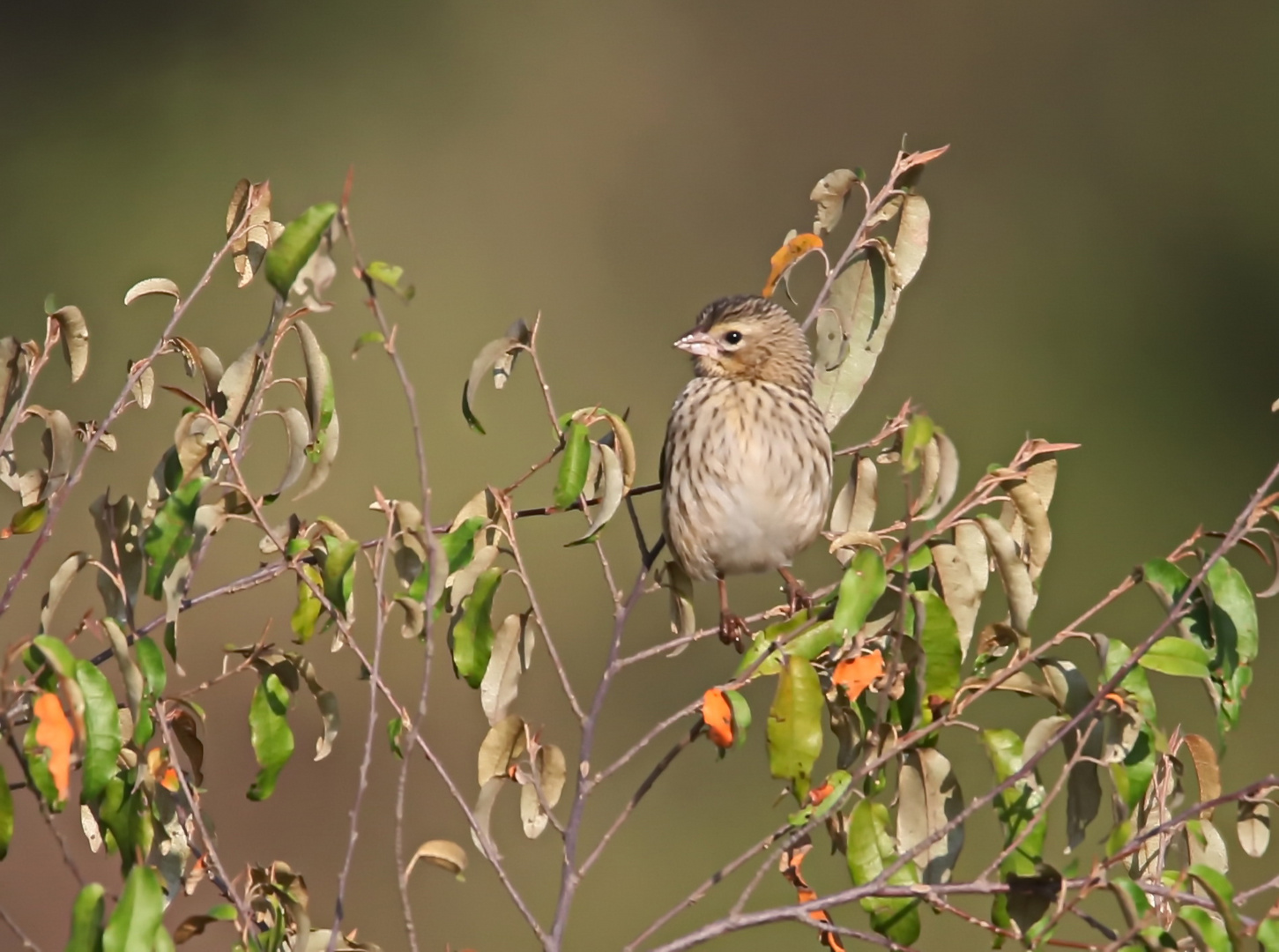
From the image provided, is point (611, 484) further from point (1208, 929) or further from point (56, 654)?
point (1208, 929)

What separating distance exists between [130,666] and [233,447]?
51 centimetres

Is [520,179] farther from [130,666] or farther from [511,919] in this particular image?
[130,666]

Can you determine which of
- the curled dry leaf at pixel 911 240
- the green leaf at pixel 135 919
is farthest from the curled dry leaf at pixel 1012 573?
the green leaf at pixel 135 919

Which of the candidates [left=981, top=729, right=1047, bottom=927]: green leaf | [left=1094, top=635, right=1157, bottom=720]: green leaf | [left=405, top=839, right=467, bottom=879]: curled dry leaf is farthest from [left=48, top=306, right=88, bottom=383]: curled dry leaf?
[left=1094, top=635, right=1157, bottom=720]: green leaf

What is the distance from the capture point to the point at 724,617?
12.8 ft

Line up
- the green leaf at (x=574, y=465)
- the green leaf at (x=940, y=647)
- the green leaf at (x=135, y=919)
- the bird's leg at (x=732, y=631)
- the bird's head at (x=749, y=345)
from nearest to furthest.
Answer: the green leaf at (x=135, y=919)
the green leaf at (x=940, y=647)
the green leaf at (x=574, y=465)
the bird's leg at (x=732, y=631)
the bird's head at (x=749, y=345)

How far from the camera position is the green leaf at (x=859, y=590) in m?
2.52

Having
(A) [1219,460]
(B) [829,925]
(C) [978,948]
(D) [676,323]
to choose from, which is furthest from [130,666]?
(A) [1219,460]

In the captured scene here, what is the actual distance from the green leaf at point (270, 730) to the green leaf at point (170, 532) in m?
0.26

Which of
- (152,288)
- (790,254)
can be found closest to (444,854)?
(152,288)

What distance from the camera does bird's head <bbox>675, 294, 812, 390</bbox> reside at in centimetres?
420

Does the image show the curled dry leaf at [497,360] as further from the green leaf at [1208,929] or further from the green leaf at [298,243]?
the green leaf at [1208,929]

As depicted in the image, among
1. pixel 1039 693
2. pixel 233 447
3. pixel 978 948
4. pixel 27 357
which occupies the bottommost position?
pixel 978 948

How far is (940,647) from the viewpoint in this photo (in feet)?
8.77
